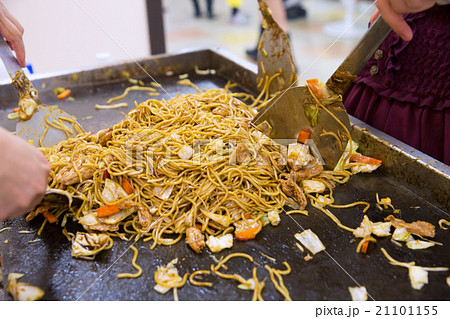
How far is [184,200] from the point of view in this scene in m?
1.73

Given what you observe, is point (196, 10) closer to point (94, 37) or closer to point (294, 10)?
point (294, 10)

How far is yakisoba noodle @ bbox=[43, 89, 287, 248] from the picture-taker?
1.67 m

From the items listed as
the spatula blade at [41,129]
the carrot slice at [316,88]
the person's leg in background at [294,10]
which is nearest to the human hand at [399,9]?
the carrot slice at [316,88]

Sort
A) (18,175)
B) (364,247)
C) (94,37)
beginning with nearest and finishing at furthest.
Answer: (18,175) < (364,247) < (94,37)

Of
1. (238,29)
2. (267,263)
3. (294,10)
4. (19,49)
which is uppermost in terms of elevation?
(19,49)

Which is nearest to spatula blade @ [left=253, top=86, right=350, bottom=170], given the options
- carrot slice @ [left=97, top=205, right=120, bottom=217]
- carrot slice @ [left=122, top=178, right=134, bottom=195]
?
carrot slice @ [left=122, top=178, right=134, bottom=195]

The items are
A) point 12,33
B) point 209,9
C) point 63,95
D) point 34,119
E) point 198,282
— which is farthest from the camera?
point 209,9

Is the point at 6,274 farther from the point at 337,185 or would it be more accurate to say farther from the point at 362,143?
the point at 362,143

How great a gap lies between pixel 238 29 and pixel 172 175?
6.68 meters

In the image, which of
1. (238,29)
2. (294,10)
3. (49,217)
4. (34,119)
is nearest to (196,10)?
(238,29)

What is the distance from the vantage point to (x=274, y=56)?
2559 millimetres

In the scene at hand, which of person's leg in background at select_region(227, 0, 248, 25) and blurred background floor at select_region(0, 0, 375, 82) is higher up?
blurred background floor at select_region(0, 0, 375, 82)

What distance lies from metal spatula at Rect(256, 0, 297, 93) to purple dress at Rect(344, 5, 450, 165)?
526mm

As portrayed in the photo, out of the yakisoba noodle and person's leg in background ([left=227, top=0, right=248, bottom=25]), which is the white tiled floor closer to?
person's leg in background ([left=227, top=0, right=248, bottom=25])
